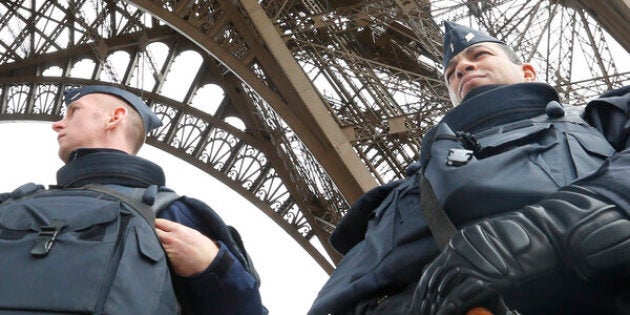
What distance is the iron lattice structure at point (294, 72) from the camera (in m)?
9.41

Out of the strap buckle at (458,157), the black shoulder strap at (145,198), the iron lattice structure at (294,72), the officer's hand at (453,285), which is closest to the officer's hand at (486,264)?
the officer's hand at (453,285)

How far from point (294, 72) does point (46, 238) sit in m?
7.32

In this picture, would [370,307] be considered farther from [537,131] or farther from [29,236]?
[29,236]

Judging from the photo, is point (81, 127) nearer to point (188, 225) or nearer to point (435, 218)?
point (188, 225)

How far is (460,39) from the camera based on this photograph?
275 centimetres

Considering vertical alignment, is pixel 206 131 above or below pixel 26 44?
below

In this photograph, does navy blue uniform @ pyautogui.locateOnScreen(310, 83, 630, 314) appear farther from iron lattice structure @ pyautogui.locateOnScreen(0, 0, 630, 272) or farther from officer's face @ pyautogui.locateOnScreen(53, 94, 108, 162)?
iron lattice structure @ pyautogui.locateOnScreen(0, 0, 630, 272)

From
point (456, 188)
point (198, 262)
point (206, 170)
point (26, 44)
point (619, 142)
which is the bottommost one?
point (619, 142)

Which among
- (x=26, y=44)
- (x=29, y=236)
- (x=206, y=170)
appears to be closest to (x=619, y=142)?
(x=29, y=236)

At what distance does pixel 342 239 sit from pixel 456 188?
696mm

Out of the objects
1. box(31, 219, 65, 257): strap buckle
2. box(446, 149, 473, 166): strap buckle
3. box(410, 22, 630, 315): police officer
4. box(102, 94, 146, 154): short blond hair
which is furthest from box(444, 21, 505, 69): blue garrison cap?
box(31, 219, 65, 257): strap buckle

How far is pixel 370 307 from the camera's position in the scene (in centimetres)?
213

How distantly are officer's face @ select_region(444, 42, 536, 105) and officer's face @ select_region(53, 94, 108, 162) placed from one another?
1.09 m

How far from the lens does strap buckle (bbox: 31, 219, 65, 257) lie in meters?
2.32
